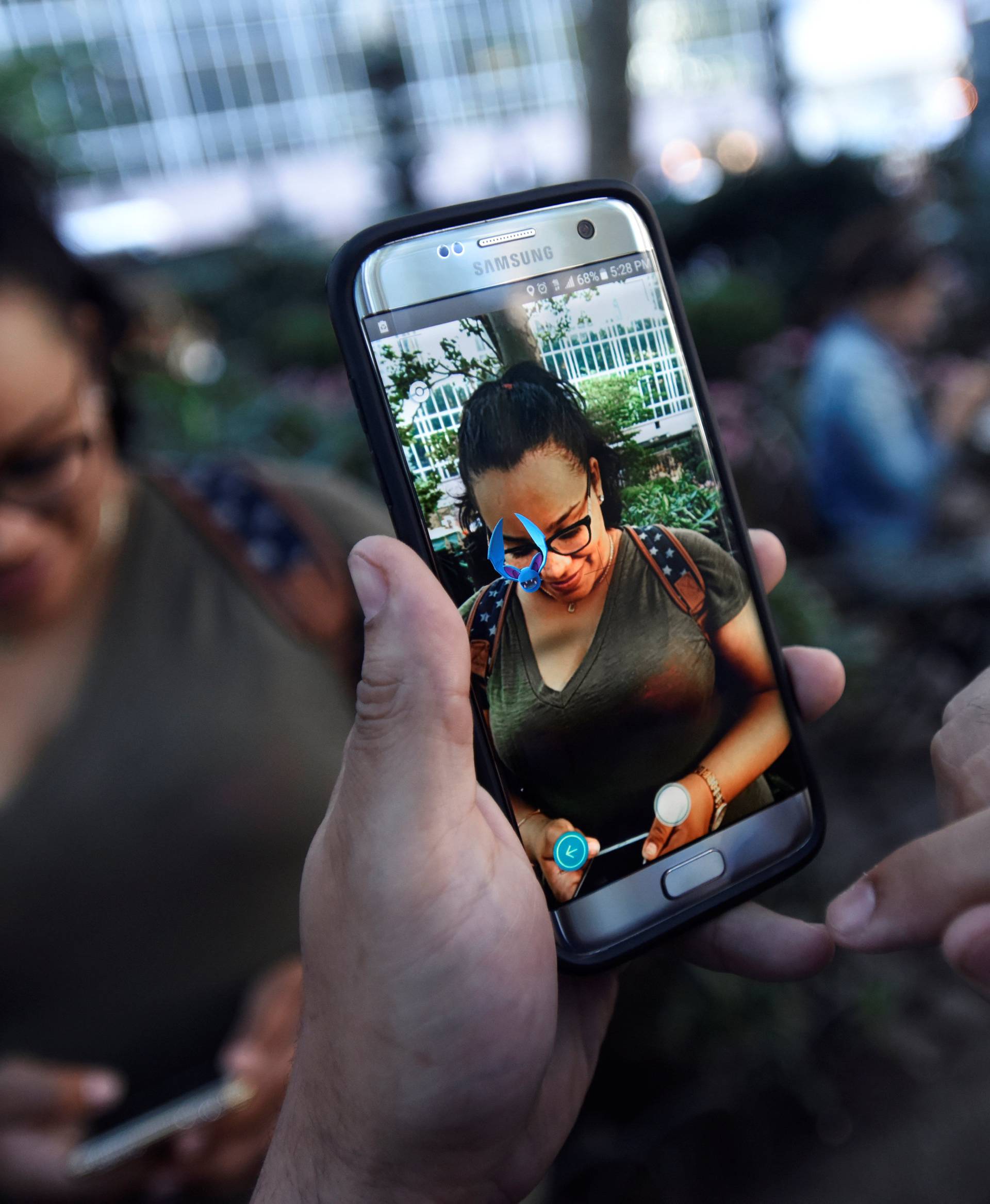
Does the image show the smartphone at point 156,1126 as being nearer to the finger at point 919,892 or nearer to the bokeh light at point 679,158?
the finger at point 919,892

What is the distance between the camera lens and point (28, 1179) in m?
1.53

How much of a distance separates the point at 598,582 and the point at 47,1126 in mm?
1353

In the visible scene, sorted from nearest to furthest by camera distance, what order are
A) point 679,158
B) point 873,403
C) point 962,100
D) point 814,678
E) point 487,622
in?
point 487,622
point 814,678
point 873,403
point 962,100
point 679,158

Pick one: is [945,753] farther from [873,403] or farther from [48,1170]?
[873,403]

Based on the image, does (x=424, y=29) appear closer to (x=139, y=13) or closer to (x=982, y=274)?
(x=139, y=13)

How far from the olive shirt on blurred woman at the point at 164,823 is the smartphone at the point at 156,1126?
0.07m

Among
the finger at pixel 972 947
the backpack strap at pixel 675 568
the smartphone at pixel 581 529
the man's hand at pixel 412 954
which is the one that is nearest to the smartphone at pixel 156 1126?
the man's hand at pixel 412 954

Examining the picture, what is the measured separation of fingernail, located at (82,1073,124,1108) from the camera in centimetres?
152

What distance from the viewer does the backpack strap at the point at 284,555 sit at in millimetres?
A: 1672

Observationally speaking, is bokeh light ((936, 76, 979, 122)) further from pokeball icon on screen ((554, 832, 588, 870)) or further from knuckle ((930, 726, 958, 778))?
pokeball icon on screen ((554, 832, 588, 870))

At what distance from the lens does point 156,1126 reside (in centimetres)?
158

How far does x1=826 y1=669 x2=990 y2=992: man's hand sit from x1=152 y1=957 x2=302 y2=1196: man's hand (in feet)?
3.43

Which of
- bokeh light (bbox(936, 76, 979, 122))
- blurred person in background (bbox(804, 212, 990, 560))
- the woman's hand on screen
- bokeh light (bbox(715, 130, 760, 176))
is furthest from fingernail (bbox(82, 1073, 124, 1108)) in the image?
bokeh light (bbox(715, 130, 760, 176))

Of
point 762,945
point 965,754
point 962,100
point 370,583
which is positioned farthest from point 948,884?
point 962,100
